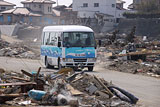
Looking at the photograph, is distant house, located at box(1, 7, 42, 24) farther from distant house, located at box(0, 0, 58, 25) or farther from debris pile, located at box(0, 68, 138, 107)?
debris pile, located at box(0, 68, 138, 107)

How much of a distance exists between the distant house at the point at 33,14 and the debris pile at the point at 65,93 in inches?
3055

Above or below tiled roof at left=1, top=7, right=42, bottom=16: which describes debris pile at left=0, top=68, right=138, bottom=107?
below

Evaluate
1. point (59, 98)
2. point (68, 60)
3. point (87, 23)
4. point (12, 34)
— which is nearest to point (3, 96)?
point (59, 98)

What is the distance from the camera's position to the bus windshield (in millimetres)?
23958

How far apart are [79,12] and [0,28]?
73.3 ft

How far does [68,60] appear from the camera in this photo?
23.7 meters

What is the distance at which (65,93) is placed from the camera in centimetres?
1173

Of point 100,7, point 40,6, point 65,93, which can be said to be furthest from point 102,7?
point 65,93

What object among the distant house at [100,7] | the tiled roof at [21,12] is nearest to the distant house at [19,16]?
the tiled roof at [21,12]

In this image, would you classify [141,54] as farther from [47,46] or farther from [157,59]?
[47,46]

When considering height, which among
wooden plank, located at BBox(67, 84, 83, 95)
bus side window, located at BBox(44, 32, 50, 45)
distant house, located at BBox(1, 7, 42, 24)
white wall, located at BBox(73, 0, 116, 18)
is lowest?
wooden plank, located at BBox(67, 84, 83, 95)

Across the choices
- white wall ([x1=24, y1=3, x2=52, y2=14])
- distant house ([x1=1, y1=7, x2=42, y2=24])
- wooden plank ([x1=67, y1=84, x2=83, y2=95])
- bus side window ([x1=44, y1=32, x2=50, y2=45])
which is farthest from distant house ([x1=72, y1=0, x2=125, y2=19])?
wooden plank ([x1=67, y1=84, x2=83, y2=95])

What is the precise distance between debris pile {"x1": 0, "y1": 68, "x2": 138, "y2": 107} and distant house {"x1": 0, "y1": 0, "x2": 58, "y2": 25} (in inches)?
3055

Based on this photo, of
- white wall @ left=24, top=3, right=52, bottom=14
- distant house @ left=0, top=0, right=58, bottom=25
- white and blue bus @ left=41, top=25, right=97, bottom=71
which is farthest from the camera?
white wall @ left=24, top=3, right=52, bottom=14
